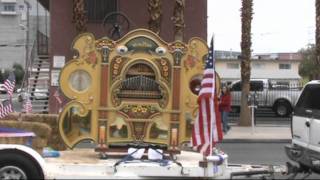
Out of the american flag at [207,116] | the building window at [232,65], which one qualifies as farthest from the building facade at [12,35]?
the american flag at [207,116]

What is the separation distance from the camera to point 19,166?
8453 mm

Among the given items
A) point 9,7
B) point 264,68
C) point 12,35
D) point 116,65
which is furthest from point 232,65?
point 116,65

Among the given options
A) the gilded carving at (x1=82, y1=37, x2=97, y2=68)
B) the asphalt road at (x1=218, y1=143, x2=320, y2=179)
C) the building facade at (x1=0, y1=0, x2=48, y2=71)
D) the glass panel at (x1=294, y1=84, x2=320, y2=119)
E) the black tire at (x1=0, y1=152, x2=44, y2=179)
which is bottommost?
the asphalt road at (x1=218, y1=143, x2=320, y2=179)

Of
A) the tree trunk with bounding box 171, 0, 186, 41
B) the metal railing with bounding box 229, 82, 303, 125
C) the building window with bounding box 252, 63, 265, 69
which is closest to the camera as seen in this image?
the tree trunk with bounding box 171, 0, 186, 41

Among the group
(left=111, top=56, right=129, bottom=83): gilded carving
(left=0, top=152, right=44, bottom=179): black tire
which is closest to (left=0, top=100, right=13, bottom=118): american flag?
(left=111, top=56, right=129, bottom=83): gilded carving

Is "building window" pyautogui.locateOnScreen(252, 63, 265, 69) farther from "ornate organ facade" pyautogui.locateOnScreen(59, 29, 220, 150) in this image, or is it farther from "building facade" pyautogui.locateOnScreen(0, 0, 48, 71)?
"ornate organ facade" pyautogui.locateOnScreen(59, 29, 220, 150)

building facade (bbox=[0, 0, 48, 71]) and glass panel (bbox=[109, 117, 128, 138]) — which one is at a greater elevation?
building facade (bbox=[0, 0, 48, 71])

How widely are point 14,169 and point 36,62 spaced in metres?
24.7

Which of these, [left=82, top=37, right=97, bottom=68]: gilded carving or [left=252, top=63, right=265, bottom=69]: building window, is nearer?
[left=82, top=37, right=97, bottom=68]: gilded carving

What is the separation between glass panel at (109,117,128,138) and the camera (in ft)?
32.6

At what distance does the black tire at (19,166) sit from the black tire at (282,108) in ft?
87.1

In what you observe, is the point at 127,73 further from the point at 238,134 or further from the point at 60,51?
the point at 60,51

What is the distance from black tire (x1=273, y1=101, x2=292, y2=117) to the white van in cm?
2323

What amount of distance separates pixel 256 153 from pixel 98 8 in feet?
49.1
